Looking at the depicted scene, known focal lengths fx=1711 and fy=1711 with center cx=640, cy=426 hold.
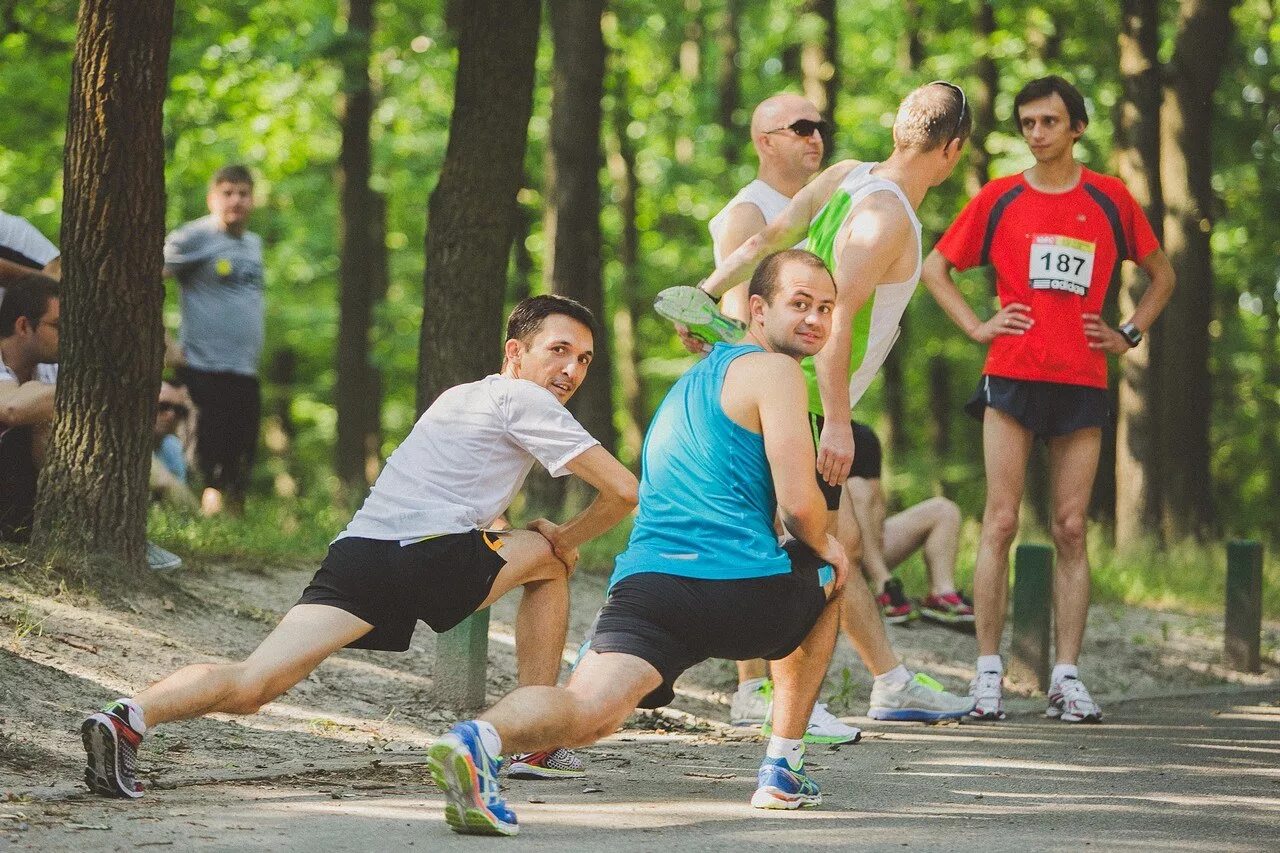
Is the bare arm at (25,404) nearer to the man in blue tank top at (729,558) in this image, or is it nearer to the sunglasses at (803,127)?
the sunglasses at (803,127)

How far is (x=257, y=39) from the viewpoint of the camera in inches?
795

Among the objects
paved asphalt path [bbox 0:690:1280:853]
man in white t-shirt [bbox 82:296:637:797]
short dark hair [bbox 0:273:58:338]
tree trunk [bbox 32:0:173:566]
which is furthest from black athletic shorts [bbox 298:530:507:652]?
short dark hair [bbox 0:273:58:338]

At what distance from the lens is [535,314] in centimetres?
563

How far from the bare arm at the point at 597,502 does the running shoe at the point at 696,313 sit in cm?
54

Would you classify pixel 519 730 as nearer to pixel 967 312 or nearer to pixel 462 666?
pixel 462 666

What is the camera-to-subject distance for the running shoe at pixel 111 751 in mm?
4867

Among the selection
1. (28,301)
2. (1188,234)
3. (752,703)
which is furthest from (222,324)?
(1188,234)

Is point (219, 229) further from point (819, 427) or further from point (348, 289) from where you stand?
point (348, 289)

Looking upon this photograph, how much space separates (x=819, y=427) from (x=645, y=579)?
1.94m

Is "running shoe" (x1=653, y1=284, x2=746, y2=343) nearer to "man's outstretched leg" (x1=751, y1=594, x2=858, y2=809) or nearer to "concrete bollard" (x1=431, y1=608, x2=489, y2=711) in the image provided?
"man's outstretched leg" (x1=751, y1=594, x2=858, y2=809)

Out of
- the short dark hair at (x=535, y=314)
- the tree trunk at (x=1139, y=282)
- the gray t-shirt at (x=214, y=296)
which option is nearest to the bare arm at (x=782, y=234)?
the short dark hair at (x=535, y=314)

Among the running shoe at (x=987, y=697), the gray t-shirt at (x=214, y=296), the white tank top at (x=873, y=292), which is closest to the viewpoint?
the white tank top at (x=873, y=292)

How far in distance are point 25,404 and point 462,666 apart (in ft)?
7.59

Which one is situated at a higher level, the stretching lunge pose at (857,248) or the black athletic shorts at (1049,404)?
the stretching lunge pose at (857,248)
